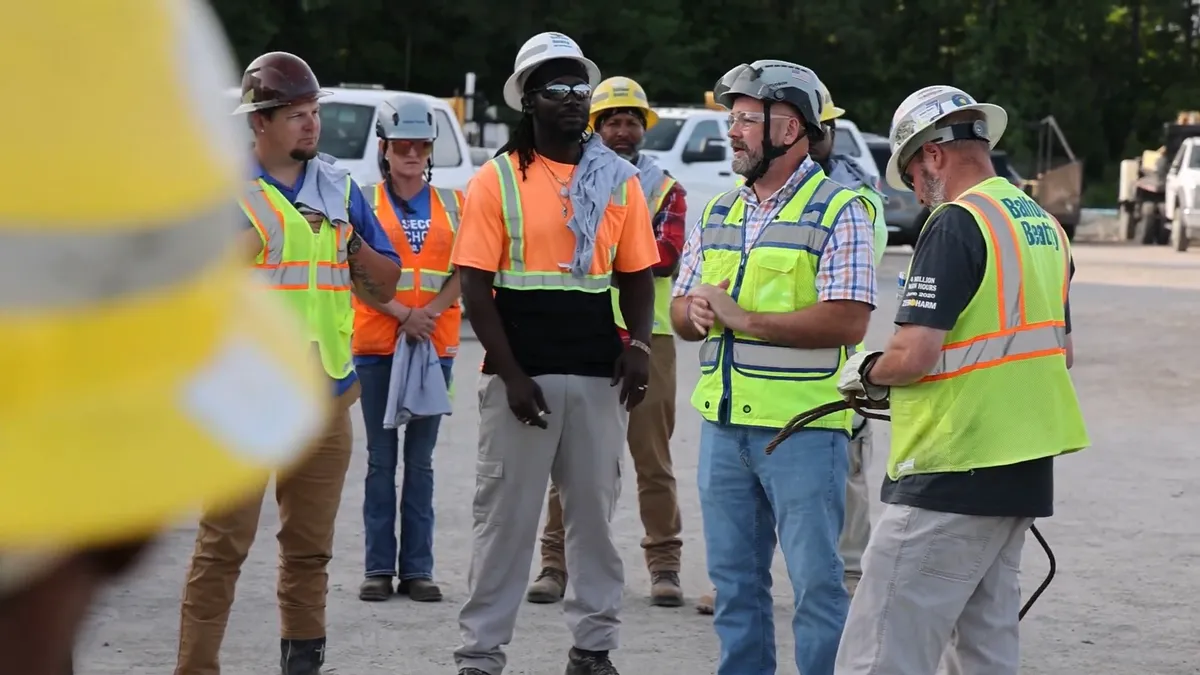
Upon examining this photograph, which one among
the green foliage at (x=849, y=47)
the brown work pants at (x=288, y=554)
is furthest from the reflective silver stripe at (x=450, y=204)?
the green foliage at (x=849, y=47)

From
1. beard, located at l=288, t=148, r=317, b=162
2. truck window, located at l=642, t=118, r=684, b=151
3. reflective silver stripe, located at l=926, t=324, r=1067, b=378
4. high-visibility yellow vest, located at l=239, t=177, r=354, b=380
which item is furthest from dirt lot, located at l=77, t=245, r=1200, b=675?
truck window, located at l=642, t=118, r=684, b=151

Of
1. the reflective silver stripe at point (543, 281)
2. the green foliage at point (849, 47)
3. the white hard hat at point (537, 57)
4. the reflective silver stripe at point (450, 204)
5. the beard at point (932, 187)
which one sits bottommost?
the reflective silver stripe at point (543, 281)

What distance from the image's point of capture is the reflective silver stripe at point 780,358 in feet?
17.6

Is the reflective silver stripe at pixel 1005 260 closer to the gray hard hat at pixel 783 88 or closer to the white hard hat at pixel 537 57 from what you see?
the gray hard hat at pixel 783 88

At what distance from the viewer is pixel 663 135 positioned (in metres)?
23.3

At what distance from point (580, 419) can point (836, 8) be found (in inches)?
1685

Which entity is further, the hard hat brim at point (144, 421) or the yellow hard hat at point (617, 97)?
the yellow hard hat at point (617, 97)

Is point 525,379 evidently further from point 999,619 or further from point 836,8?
point 836,8

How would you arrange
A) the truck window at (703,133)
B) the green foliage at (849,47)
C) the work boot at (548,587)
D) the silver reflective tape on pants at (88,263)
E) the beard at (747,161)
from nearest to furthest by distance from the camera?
the silver reflective tape on pants at (88,263) → the beard at (747,161) → the work boot at (548,587) → the truck window at (703,133) → the green foliage at (849,47)

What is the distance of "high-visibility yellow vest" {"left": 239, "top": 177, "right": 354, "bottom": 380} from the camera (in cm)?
540

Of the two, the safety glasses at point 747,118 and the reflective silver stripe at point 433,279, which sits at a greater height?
the safety glasses at point 747,118

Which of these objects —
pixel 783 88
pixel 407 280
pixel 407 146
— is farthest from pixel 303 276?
pixel 407 146

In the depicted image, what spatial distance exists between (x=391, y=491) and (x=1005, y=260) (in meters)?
3.57

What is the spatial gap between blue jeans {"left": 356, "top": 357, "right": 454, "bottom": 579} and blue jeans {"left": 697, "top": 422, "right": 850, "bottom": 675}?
2.11 meters
